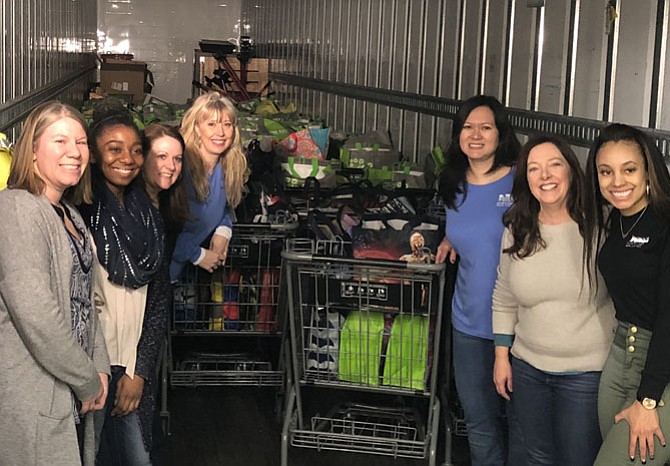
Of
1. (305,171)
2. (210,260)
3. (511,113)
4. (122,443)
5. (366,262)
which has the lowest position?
(122,443)

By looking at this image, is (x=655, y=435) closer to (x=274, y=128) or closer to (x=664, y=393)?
(x=664, y=393)

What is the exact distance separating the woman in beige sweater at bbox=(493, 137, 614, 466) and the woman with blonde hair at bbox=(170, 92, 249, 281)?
4.96ft

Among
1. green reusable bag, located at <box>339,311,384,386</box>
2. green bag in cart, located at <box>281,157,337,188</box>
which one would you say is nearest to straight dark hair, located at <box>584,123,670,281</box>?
green reusable bag, located at <box>339,311,384,386</box>

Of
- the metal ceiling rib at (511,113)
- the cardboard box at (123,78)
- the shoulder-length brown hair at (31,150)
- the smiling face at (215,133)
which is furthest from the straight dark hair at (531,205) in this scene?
the cardboard box at (123,78)

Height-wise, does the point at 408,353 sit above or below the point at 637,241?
below

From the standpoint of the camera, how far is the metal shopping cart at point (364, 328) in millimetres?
3771

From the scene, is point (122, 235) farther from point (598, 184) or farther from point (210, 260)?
point (598, 184)

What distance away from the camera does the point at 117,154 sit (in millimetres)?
3211

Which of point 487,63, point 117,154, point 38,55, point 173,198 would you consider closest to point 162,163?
point 173,198

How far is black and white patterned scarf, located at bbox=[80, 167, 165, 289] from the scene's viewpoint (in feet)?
10.5

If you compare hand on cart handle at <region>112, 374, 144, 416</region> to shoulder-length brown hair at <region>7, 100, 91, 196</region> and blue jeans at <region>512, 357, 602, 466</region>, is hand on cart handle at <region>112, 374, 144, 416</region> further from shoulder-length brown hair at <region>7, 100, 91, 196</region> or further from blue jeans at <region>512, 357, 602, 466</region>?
blue jeans at <region>512, 357, 602, 466</region>

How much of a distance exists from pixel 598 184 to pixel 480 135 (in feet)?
2.56

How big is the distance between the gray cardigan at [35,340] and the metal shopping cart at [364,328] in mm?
1198

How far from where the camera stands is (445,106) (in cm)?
656
